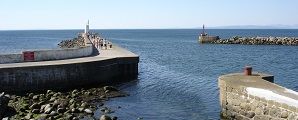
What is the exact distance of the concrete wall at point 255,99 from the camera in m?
13.8

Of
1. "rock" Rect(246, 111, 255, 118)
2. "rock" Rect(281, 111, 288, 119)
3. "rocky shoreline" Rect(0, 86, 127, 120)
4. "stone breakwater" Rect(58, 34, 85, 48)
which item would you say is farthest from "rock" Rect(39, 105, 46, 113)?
"stone breakwater" Rect(58, 34, 85, 48)

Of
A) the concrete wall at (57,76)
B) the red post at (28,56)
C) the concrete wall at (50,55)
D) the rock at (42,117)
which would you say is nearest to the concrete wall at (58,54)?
the concrete wall at (50,55)

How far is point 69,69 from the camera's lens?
24.7 metres

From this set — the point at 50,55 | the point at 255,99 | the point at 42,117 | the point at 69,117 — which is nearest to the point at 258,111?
the point at 255,99

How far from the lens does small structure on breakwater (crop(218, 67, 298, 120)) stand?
13.8m

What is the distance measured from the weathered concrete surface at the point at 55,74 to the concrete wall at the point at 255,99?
33.4 feet

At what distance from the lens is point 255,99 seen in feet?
50.4

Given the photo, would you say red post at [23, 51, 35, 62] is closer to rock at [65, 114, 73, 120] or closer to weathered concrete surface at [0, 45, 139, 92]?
weathered concrete surface at [0, 45, 139, 92]

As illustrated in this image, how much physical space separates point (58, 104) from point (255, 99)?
8960mm

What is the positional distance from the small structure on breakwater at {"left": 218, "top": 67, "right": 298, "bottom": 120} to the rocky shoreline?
4.81m

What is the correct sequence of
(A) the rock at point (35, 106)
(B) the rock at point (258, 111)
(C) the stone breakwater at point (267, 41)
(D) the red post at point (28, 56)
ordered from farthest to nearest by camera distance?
(C) the stone breakwater at point (267, 41) < (D) the red post at point (28, 56) < (A) the rock at point (35, 106) < (B) the rock at point (258, 111)

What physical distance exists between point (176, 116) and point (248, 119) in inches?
160

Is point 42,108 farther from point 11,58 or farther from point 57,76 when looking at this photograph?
point 11,58

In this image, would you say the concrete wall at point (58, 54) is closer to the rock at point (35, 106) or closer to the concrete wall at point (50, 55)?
the concrete wall at point (50, 55)
